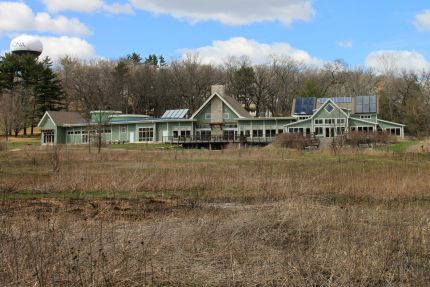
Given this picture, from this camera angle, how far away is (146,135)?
67.7m

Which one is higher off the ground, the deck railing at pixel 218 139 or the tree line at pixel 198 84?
the tree line at pixel 198 84

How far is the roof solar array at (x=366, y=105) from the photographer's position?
2542 inches

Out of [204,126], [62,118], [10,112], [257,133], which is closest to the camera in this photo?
[257,133]

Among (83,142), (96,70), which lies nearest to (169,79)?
(96,70)

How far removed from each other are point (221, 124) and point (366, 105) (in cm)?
1908

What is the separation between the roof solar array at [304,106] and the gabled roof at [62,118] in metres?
29.8

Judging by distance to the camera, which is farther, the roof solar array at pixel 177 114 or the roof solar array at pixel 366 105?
the roof solar array at pixel 177 114

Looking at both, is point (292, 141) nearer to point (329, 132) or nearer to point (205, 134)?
point (329, 132)

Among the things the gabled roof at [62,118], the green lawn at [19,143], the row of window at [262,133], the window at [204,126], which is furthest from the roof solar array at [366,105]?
the green lawn at [19,143]

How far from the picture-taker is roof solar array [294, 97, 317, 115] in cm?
6562

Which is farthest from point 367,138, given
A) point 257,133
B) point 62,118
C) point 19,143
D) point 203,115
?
point 62,118

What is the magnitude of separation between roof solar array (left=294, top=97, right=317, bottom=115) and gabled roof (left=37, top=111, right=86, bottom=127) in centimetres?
2982

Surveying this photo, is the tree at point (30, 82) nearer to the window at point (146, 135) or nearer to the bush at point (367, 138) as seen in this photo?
the window at point (146, 135)

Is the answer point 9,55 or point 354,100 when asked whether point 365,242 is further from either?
point 9,55
